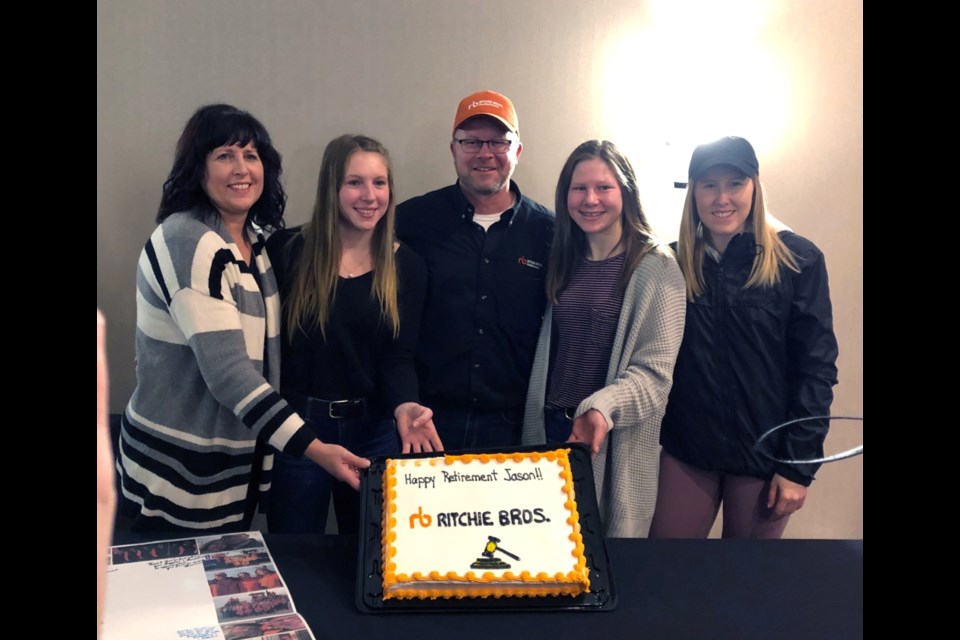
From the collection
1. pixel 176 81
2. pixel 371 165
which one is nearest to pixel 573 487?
pixel 371 165

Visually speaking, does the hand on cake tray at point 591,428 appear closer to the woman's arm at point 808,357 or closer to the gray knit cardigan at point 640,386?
the gray knit cardigan at point 640,386

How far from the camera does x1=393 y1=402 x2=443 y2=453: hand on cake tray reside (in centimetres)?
153

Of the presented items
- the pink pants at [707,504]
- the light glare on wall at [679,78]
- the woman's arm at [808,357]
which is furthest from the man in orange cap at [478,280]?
the woman's arm at [808,357]

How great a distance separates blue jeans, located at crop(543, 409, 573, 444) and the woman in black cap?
0.30m

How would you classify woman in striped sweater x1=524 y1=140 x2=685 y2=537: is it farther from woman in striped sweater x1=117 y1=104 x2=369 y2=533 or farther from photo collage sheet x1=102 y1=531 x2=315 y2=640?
photo collage sheet x1=102 y1=531 x2=315 y2=640

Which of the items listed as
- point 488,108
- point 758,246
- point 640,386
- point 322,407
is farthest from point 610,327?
point 322,407

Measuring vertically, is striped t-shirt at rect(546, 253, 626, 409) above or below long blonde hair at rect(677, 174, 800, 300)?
below

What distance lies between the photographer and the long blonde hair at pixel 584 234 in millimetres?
1782

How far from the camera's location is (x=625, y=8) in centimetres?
192

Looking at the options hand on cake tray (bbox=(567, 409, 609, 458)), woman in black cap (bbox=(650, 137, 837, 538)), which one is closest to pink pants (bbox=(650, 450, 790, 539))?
woman in black cap (bbox=(650, 137, 837, 538))

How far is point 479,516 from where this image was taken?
3.50ft

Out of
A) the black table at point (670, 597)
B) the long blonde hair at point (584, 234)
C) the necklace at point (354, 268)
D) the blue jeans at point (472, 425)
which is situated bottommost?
the black table at point (670, 597)

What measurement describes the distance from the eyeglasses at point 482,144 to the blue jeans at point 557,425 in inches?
28.8

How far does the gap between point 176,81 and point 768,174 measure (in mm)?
1733
